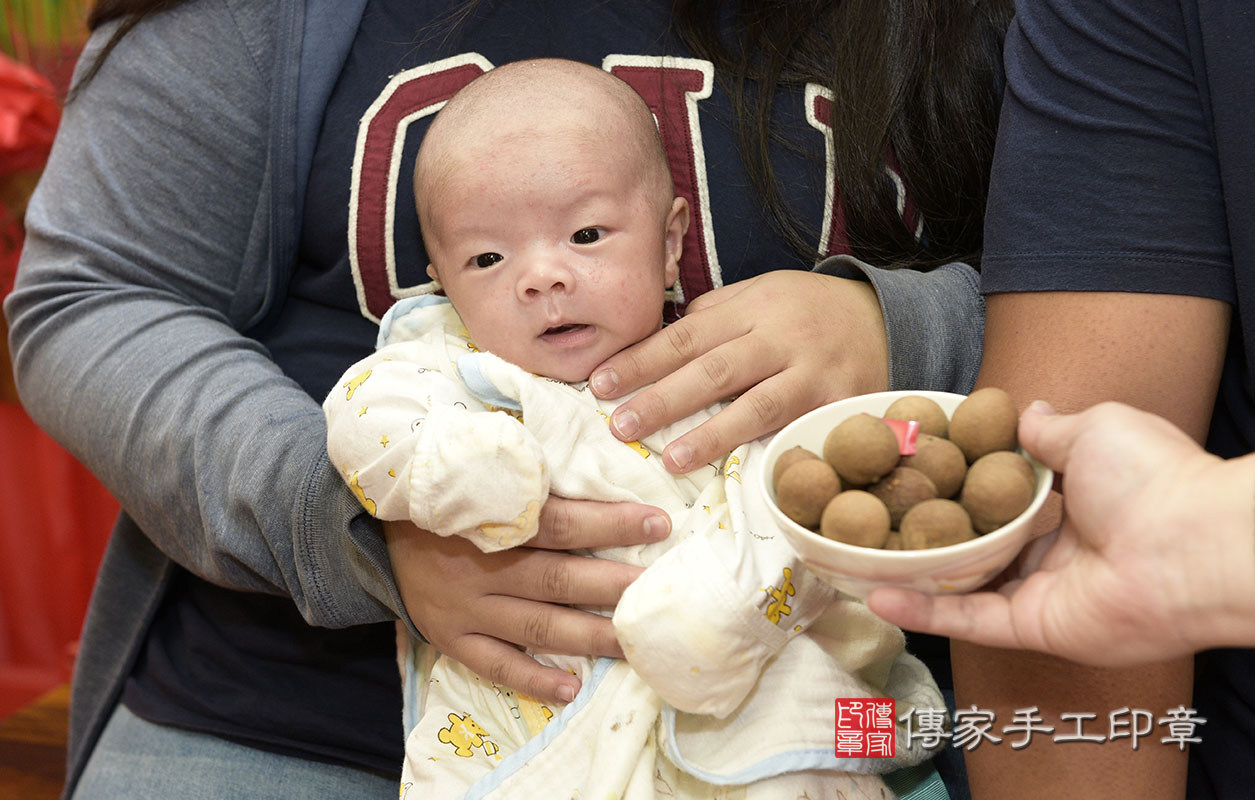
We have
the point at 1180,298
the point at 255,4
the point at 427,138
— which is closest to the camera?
the point at 1180,298

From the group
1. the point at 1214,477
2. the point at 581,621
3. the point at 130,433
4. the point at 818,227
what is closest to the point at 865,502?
the point at 1214,477

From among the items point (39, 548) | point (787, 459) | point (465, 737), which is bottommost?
point (39, 548)

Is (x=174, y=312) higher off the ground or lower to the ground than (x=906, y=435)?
lower

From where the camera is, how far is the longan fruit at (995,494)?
0.66 m

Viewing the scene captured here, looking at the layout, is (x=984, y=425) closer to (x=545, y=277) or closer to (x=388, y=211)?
(x=545, y=277)

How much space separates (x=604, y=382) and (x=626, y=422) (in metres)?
0.05

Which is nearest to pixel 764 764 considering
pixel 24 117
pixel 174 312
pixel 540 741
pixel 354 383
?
pixel 540 741

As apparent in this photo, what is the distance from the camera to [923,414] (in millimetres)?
750

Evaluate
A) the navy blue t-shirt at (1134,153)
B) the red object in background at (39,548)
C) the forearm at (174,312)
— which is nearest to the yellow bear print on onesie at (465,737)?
the forearm at (174,312)

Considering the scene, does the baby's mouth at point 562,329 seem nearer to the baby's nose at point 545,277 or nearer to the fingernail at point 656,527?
the baby's nose at point 545,277

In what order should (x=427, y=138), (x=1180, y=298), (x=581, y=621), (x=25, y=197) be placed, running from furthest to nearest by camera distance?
1. (x=25, y=197)
2. (x=427, y=138)
3. (x=581, y=621)
4. (x=1180, y=298)

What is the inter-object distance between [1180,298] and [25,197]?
6.24 ft

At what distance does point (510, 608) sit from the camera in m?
1.01

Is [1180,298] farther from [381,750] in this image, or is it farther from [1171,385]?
[381,750]
